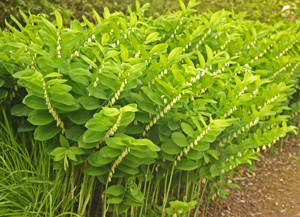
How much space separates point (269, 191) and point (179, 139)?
6.06 ft

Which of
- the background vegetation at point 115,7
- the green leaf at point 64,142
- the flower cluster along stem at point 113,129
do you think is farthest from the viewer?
the background vegetation at point 115,7

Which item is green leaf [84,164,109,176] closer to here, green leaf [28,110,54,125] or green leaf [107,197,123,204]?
green leaf [107,197,123,204]

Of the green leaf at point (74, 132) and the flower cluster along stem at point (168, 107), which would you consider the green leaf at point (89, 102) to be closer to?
the green leaf at point (74, 132)

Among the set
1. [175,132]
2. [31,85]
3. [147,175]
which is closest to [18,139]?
[31,85]

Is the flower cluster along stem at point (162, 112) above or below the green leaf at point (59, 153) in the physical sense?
above

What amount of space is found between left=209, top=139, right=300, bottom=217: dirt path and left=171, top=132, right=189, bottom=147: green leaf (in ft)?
3.38

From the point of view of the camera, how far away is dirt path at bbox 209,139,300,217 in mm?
3354

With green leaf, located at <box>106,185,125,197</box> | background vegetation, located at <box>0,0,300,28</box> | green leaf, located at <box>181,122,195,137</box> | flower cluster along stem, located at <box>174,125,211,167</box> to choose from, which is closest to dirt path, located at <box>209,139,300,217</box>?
flower cluster along stem, located at <box>174,125,211,167</box>

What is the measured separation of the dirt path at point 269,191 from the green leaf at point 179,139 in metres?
1.03

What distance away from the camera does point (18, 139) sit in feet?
8.32

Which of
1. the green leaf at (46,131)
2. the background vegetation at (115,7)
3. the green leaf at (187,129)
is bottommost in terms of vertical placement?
the green leaf at (46,131)

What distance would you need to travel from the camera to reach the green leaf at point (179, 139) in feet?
7.16

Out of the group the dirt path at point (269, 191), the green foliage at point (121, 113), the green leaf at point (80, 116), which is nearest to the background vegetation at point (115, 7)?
the dirt path at point (269, 191)

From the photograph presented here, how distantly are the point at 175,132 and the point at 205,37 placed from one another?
1.22m
